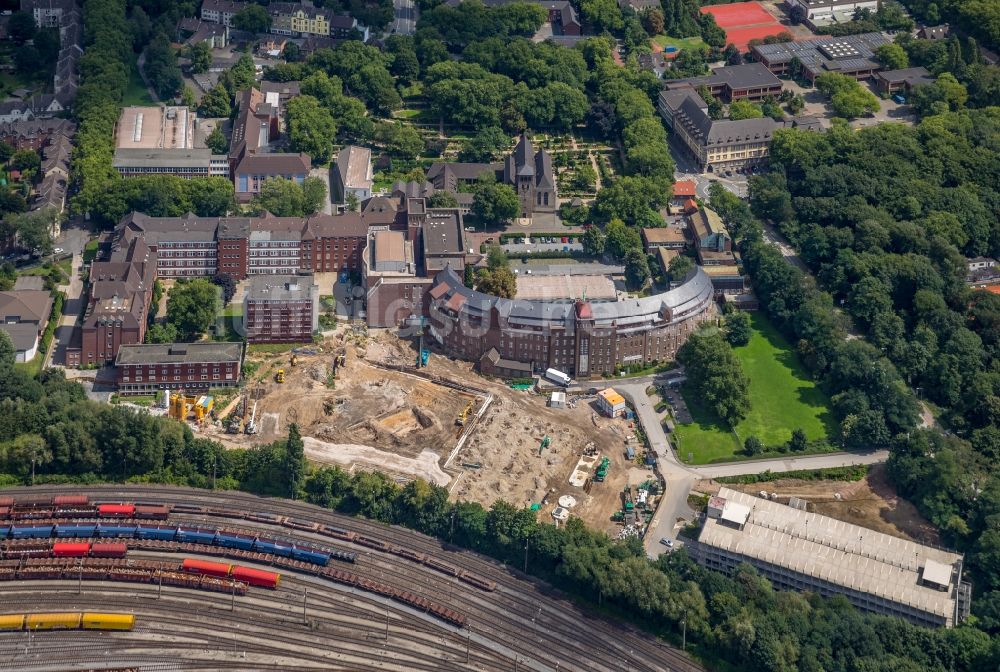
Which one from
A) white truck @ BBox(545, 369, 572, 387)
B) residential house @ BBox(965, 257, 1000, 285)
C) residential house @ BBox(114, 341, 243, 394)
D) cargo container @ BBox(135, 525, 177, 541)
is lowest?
cargo container @ BBox(135, 525, 177, 541)

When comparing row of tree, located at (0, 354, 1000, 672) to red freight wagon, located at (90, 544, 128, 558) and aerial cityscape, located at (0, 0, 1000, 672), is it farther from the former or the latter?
red freight wagon, located at (90, 544, 128, 558)

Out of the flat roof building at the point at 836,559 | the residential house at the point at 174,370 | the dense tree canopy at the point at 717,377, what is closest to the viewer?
the flat roof building at the point at 836,559

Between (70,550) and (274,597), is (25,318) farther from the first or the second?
(274,597)

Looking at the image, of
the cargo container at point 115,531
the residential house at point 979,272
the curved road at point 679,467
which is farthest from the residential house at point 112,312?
the residential house at point 979,272

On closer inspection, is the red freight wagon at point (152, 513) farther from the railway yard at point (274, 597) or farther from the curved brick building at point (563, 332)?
the curved brick building at point (563, 332)

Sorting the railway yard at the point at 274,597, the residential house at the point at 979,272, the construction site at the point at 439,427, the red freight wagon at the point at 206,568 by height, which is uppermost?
the residential house at the point at 979,272

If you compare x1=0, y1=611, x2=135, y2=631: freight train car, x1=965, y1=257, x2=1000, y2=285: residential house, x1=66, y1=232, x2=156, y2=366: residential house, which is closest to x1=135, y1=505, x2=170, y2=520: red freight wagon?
x1=0, y1=611, x2=135, y2=631: freight train car
